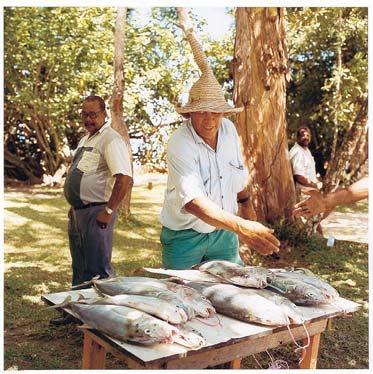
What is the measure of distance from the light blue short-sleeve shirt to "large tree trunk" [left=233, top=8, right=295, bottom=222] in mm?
2995

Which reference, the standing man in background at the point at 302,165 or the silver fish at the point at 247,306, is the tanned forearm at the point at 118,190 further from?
the standing man in background at the point at 302,165

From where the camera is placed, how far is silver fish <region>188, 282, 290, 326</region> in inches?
86.9

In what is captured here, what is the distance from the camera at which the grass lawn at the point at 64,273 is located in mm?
3773

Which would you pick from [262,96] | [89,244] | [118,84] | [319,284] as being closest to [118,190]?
[89,244]

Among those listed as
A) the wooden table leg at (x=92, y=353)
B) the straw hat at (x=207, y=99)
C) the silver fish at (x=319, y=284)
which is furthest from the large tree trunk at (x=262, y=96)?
the wooden table leg at (x=92, y=353)

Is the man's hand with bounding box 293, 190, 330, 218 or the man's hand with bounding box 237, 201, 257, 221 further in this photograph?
the man's hand with bounding box 237, 201, 257, 221

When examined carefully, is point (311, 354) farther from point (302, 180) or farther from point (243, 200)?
point (302, 180)

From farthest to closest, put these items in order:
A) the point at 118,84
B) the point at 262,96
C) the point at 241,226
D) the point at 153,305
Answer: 1. the point at 118,84
2. the point at 262,96
3. the point at 241,226
4. the point at 153,305

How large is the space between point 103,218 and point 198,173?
122 centimetres

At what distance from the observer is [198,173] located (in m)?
2.92

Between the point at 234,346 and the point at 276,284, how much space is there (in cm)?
44

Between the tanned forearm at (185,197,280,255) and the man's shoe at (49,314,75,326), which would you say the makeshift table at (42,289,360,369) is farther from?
the man's shoe at (49,314,75,326)

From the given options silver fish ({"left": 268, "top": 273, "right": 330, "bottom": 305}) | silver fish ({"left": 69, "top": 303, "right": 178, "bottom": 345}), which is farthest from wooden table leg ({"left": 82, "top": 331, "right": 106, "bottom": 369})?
silver fish ({"left": 268, "top": 273, "right": 330, "bottom": 305})

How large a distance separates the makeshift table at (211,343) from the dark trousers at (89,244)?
4.72 feet
